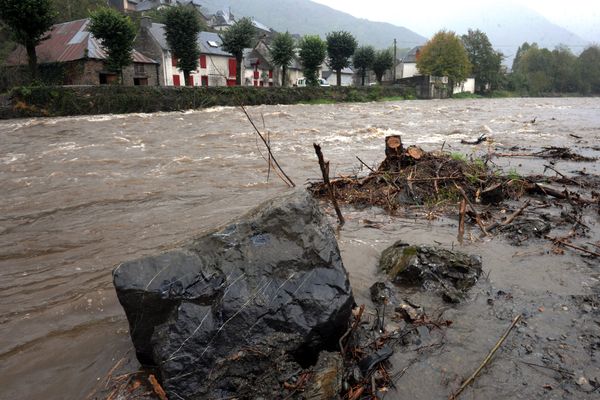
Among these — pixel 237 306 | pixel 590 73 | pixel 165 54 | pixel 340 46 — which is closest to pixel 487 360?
pixel 237 306

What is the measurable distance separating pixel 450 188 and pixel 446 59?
238 ft

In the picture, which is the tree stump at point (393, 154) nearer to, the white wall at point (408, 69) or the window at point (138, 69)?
the window at point (138, 69)

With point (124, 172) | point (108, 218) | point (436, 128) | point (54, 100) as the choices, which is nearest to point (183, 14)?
point (54, 100)

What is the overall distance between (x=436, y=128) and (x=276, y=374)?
65.9ft

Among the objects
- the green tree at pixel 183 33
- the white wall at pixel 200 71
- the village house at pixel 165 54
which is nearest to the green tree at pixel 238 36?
the village house at pixel 165 54

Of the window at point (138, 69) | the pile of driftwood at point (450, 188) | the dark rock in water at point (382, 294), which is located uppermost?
the window at point (138, 69)

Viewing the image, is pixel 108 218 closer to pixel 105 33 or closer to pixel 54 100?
pixel 54 100

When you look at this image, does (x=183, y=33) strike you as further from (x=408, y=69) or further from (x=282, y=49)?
(x=408, y=69)

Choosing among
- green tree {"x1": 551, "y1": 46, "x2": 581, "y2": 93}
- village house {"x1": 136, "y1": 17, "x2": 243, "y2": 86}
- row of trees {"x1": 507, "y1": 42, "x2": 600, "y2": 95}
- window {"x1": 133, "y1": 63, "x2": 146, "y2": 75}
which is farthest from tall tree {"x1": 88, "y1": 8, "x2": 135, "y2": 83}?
green tree {"x1": 551, "y1": 46, "x2": 581, "y2": 93}

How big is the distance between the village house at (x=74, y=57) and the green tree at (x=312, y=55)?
70.0 ft

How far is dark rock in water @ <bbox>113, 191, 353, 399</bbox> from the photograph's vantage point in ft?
8.32

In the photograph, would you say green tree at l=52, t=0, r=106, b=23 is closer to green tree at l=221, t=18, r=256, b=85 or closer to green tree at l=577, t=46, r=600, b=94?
green tree at l=221, t=18, r=256, b=85

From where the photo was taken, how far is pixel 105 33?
32.0m

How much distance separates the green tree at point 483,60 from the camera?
3199 inches
